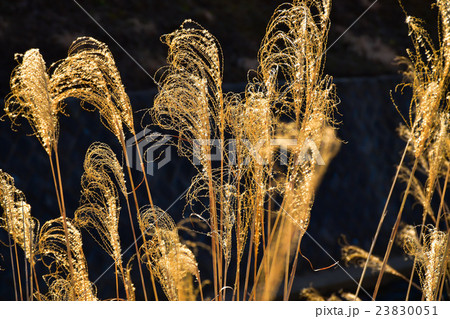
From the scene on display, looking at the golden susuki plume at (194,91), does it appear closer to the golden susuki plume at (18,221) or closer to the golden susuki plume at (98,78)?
the golden susuki plume at (98,78)

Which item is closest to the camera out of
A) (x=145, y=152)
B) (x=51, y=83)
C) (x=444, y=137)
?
(x=51, y=83)

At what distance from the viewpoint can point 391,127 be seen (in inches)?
161

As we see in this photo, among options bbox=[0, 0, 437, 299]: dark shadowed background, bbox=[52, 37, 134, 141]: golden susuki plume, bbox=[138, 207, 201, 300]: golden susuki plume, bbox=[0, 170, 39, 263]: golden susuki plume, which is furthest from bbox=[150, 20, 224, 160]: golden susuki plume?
bbox=[0, 0, 437, 299]: dark shadowed background

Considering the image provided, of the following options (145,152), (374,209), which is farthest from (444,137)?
(374,209)

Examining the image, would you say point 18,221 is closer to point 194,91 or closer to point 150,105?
point 194,91

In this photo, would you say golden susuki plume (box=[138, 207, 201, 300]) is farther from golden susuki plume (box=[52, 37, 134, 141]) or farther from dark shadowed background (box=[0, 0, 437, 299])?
dark shadowed background (box=[0, 0, 437, 299])

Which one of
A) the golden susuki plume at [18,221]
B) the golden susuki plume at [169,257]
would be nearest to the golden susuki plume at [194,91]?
the golden susuki plume at [169,257]

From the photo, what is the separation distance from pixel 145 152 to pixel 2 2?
5.82 ft

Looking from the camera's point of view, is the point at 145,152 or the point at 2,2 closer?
the point at 145,152

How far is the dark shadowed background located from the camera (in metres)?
2.96

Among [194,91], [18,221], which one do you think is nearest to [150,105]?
[18,221]

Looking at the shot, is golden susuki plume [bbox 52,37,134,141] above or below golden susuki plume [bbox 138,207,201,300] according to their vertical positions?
above

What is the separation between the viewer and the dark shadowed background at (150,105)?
9.72 ft
